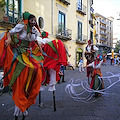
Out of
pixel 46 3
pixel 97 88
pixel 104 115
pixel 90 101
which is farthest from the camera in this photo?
pixel 46 3

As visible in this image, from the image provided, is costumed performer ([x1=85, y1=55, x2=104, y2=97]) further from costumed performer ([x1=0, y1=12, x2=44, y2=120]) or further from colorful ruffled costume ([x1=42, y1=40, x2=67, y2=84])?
costumed performer ([x1=0, y1=12, x2=44, y2=120])

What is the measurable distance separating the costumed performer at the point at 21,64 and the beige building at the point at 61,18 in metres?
8.16

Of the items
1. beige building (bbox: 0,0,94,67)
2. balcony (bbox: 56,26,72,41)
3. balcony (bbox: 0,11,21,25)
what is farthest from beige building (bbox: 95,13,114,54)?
balcony (bbox: 0,11,21,25)

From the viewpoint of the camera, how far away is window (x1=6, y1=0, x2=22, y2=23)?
34.4 ft

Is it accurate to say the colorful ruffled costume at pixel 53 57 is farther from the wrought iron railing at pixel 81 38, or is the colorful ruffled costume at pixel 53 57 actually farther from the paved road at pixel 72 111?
the wrought iron railing at pixel 81 38

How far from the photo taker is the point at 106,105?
3750mm

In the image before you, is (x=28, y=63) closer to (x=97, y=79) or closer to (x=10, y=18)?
(x=97, y=79)

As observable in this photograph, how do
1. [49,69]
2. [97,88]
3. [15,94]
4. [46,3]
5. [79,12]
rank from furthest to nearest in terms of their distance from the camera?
1. [79,12]
2. [46,3]
3. [97,88]
4. [49,69]
5. [15,94]

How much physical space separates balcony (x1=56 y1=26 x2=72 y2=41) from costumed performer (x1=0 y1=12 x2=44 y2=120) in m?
13.2

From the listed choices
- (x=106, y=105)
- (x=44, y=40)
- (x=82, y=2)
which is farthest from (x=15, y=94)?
(x=82, y=2)

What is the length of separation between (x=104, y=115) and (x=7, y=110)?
7.52ft

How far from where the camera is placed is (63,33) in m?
16.8

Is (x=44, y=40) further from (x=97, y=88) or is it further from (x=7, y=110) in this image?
(x=97, y=88)

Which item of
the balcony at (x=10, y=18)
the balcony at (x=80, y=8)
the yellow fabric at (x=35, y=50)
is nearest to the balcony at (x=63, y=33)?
the balcony at (x=80, y=8)
